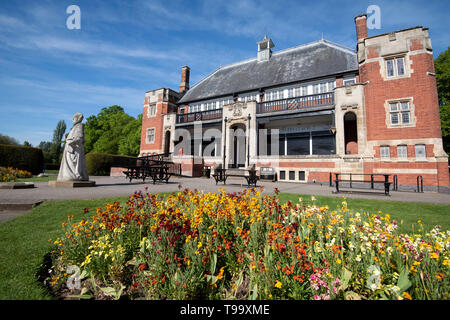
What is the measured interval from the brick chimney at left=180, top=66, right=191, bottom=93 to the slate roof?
1.20 metres

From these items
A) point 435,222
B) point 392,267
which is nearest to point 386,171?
point 435,222

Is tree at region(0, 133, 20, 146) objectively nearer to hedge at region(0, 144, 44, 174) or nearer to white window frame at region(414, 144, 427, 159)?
hedge at region(0, 144, 44, 174)

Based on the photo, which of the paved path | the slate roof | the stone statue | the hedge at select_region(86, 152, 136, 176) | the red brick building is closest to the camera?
the paved path

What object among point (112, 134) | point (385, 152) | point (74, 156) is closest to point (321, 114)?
point (385, 152)

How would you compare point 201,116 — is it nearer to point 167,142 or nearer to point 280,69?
point 167,142

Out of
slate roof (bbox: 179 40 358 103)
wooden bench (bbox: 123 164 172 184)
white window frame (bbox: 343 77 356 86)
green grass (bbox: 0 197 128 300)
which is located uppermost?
slate roof (bbox: 179 40 358 103)

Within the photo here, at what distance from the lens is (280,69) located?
2161cm

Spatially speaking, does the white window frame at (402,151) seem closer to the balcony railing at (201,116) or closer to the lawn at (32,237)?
the lawn at (32,237)

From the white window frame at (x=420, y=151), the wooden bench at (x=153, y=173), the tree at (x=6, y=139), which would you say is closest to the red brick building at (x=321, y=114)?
the white window frame at (x=420, y=151)

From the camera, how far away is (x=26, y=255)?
2.54 metres

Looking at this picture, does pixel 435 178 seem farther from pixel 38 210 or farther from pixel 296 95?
pixel 38 210

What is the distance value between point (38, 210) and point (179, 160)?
Answer: 1448 centimetres

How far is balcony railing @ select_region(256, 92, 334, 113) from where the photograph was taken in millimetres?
16255

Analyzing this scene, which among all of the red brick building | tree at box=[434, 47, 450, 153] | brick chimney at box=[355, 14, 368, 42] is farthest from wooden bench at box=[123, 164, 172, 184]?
tree at box=[434, 47, 450, 153]
